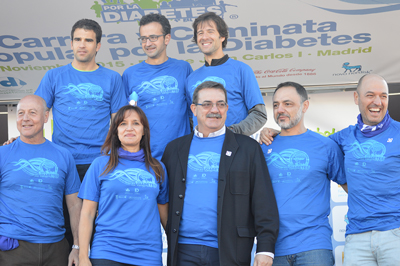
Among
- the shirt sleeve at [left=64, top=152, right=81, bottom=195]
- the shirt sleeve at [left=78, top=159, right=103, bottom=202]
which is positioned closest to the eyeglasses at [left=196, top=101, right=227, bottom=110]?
the shirt sleeve at [left=78, top=159, right=103, bottom=202]

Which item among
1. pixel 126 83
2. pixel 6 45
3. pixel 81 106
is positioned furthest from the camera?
pixel 6 45

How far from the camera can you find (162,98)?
9.85ft

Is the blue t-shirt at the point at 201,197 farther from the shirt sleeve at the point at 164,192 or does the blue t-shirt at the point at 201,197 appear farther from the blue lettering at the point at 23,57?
the blue lettering at the point at 23,57

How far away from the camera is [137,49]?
4.52 m

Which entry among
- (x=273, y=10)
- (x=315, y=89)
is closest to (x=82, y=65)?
(x=273, y=10)

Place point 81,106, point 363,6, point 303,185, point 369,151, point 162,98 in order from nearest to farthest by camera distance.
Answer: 1. point 303,185
2. point 369,151
3. point 81,106
4. point 162,98
5. point 363,6

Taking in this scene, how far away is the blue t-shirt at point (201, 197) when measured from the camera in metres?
2.32

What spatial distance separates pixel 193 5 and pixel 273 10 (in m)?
0.80

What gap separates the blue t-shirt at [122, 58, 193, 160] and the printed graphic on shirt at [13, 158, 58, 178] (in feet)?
2.24

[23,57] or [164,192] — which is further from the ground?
[23,57]

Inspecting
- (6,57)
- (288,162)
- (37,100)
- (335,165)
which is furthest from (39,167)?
(6,57)

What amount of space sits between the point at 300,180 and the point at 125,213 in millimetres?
1058

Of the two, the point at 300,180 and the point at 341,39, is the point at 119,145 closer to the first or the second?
the point at 300,180

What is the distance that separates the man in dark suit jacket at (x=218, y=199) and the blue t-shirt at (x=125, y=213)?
0.11m
